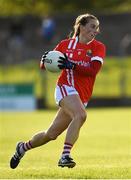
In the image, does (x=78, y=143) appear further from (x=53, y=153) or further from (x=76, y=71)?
(x=76, y=71)

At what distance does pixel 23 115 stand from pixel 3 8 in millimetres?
17414

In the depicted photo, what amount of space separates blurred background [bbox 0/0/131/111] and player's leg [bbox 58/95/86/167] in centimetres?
1886

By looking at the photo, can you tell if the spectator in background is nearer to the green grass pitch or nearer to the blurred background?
the blurred background

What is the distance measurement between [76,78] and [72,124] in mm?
722

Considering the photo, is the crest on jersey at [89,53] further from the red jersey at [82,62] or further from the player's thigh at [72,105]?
the player's thigh at [72,105]

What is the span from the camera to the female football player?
12.9m

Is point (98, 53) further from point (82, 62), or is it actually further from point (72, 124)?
point (72, 124)

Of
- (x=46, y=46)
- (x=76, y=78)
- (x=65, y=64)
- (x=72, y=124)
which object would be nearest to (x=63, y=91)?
(x=76, y=78)

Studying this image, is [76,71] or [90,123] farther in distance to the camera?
[90,123]

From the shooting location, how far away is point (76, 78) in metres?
13.2

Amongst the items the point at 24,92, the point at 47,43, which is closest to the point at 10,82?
the point at 24,92

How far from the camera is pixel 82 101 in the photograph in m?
13.2

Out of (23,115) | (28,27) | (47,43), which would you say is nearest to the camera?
(23,115)

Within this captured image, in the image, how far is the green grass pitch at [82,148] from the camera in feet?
41.7
